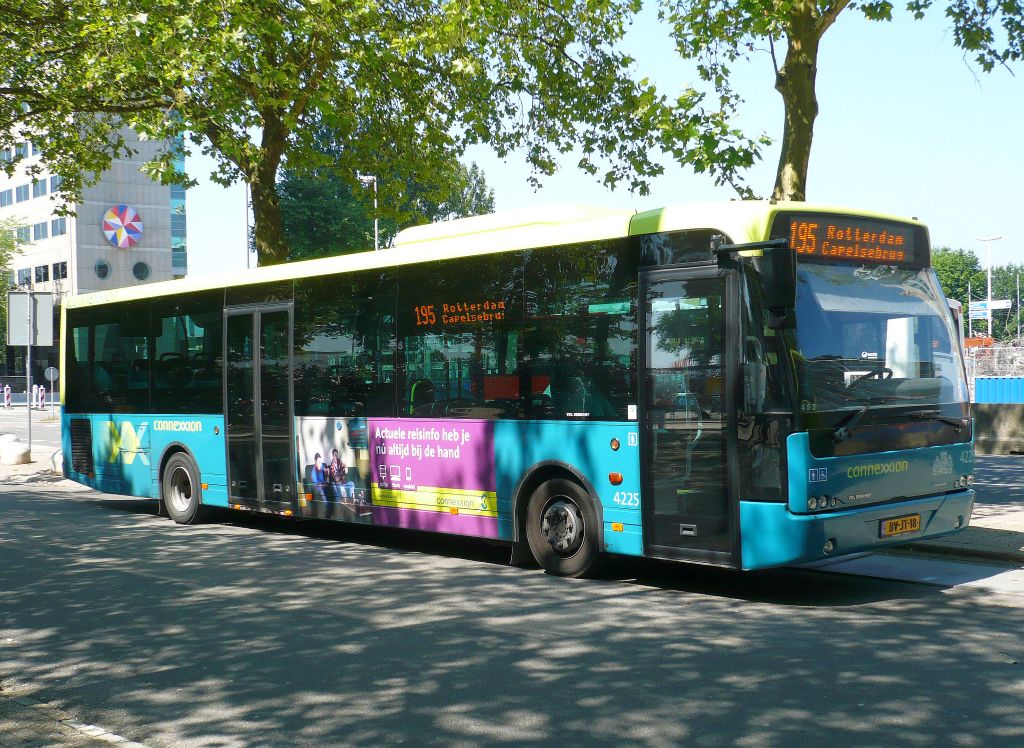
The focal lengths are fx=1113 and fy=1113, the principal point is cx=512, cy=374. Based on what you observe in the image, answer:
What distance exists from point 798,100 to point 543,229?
14.7ft

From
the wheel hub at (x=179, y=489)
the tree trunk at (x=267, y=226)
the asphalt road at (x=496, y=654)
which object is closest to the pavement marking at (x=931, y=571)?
the asphalt road at (x=496, y=654)

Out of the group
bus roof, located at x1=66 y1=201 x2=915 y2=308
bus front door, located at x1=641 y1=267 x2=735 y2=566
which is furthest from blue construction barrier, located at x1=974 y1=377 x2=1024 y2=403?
bus front door, located at x1=641 y1=267 x2=735 y2=566

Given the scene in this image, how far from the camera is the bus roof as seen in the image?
8461 millimetres

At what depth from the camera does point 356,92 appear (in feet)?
65.9

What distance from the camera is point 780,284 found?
7891 millimetres

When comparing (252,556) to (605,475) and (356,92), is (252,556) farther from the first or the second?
(356,92)

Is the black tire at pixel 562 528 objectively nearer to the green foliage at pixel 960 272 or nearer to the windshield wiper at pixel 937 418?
the windshield wiper at pixel 937 418

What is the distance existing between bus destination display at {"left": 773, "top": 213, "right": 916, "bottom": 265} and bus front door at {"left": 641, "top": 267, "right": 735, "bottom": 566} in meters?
0.70

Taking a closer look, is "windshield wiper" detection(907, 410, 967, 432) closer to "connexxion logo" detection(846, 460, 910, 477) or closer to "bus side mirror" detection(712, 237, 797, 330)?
"connexxion logo" detection(846, 460, 910, 477)

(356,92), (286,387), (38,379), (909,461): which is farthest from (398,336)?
(38,379)

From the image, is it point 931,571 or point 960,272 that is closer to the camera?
point 931,571

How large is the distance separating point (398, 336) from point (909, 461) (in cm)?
506

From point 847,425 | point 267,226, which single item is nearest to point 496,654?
point 847,425

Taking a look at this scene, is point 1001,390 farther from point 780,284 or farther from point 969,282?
point 969,282
